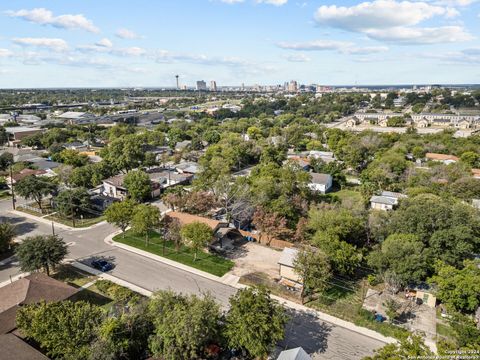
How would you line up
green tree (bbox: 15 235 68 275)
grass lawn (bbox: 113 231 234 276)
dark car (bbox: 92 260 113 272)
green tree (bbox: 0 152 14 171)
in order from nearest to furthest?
1. green tree (bbox: 15 235 68 275)
2. dark car (bbox: 92 260 113 272)
3. grass lawn (bbox: 113 231 234 276)
4. green tree (bbox: 0 152 14 171)

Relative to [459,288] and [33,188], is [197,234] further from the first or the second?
[33,188]

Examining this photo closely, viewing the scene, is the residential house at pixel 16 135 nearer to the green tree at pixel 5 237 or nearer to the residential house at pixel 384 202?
the green tree at pixel 5 237

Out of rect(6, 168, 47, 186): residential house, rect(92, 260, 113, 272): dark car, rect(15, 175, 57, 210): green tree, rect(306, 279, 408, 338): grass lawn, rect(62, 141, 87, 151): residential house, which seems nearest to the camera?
rect(306, 279, 408, 338): grass lawn

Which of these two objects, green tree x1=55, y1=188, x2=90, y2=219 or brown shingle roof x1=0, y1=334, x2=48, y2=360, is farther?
green tree x1=55, y1=188, x2=90, y2=219

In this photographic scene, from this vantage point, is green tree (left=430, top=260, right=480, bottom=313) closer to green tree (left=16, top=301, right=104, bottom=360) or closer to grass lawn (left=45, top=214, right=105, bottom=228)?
green tree (left=16, top=301, right=104, bottom=360)

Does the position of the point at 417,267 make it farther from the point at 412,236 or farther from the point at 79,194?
the point at 79,194

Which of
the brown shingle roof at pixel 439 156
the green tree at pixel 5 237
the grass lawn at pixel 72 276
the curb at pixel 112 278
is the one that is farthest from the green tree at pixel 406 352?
the brown shingle roof at pixel 439 156

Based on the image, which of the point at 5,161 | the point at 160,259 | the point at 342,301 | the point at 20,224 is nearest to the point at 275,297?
the point at 342,301

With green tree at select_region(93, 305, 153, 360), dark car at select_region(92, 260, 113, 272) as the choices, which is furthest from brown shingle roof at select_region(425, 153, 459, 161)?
green tree at select_region(93, 305, 153, 360)
